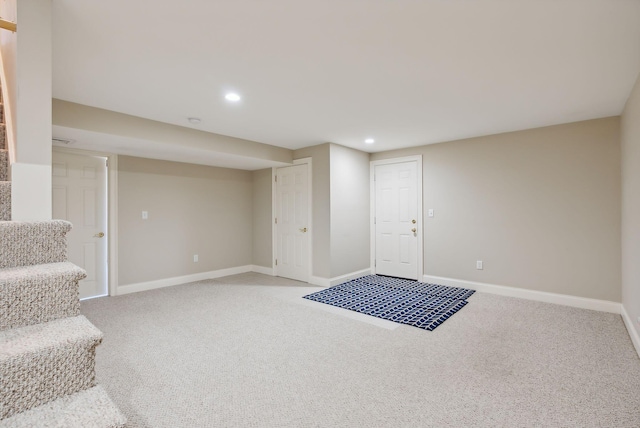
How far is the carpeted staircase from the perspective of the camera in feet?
3.01

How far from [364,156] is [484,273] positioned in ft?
8.78

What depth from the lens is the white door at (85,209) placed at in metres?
3.99

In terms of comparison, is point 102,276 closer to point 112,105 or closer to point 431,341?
point 112,105

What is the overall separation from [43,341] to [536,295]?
487cm

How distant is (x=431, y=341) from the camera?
9.27ft

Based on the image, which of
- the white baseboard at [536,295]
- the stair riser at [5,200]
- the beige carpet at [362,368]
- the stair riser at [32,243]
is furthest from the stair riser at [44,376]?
the white baseboard at [536,295]

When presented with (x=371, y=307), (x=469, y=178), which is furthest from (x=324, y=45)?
(x=469, y=178)

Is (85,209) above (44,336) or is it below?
above

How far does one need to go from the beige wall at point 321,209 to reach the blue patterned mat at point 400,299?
1.53 ft

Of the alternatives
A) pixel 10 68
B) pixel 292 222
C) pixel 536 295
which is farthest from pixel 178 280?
pixel 536 295

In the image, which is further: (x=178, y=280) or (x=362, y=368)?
(x=178, y=280)

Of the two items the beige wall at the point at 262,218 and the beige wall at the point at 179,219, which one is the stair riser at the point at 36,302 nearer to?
the beige wall at the point at 179,219

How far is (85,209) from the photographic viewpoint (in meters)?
4.19

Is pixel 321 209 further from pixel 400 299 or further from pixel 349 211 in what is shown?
pixel 400 299
